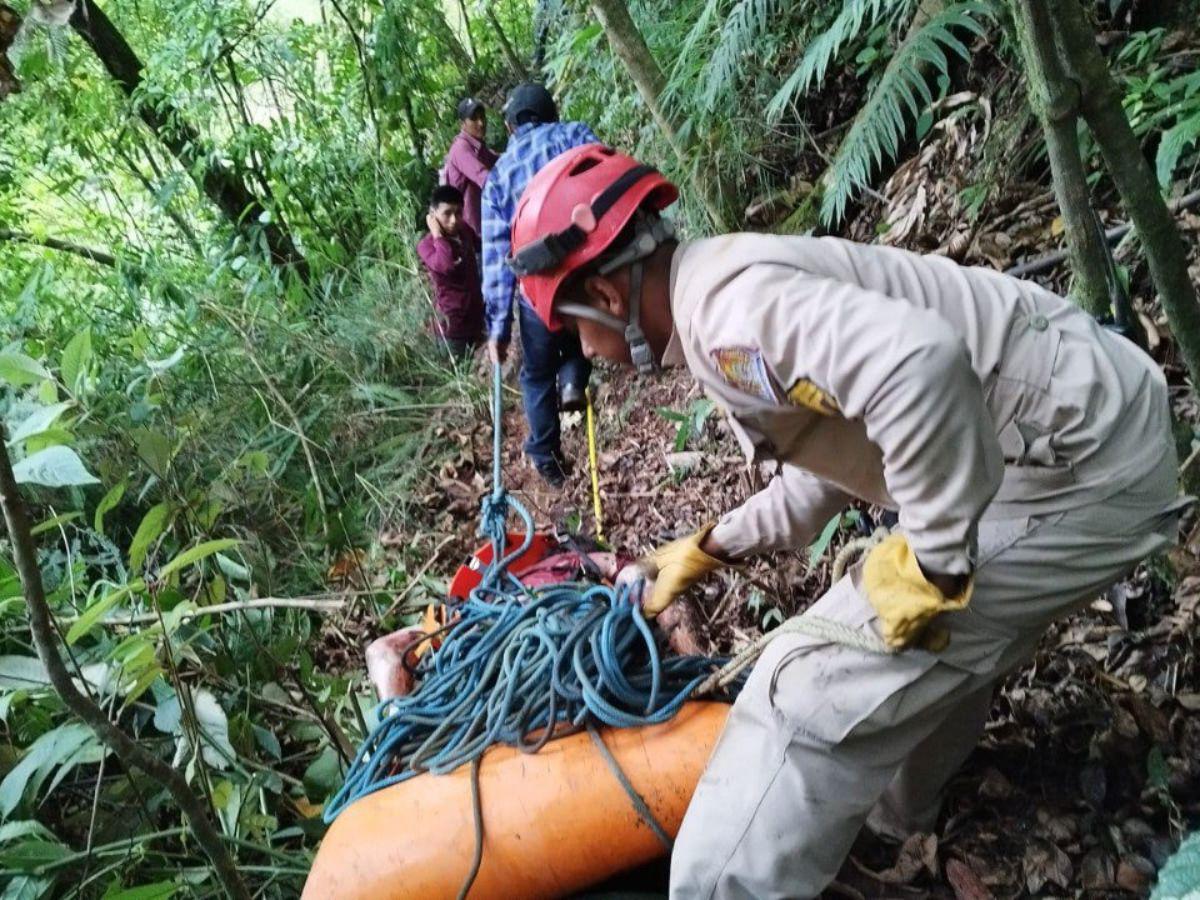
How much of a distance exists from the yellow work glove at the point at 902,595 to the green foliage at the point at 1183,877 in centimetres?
51

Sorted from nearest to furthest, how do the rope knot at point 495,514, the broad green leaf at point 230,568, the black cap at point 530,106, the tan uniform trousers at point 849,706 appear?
the tan uniform trousers at point 849,706 < the rope knot at point 495,514 < the broad green leaf at point 230,568 < the black cap at point 530,106

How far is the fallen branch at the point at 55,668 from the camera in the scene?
5.11 ft

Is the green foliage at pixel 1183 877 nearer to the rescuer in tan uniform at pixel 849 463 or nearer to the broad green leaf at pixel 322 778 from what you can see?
the rescuer in tan uniform at pixel 849 463

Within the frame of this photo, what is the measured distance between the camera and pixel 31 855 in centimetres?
250

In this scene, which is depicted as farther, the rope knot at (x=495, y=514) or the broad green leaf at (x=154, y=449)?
the rope knot at (x=495, y=514)

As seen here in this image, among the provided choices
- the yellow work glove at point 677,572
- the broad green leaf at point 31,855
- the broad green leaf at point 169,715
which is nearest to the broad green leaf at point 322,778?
the broad green leaf at point 169,715

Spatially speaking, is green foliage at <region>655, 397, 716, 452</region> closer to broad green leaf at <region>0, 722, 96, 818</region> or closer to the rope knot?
the rope knot

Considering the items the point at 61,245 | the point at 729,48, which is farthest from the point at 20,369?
the point at 61,245

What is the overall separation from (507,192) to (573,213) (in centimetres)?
311

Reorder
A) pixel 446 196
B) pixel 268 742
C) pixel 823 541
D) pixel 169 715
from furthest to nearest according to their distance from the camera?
pixel 446 196
pixel 268 742
pixel 823 541
pixel 169 715

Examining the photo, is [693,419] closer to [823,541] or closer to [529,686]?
[823,541]

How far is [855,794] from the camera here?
200 centimetres

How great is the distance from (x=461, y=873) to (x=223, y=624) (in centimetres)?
208

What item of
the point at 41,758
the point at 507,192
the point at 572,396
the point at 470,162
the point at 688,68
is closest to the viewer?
the point at 41,758
